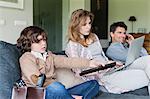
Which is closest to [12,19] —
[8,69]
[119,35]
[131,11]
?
[119,35]

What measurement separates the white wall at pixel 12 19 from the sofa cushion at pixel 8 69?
2339 millimetres

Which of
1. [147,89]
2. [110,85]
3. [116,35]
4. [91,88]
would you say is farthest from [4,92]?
[116,35]

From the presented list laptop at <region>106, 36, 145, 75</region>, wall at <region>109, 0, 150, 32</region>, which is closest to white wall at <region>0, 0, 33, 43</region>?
laptop at <region>106, 36, 145, 75</region>

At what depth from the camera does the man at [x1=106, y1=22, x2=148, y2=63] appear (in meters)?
2.96

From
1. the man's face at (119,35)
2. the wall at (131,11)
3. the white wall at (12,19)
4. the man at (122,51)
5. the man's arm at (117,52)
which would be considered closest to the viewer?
the man at (122,51)

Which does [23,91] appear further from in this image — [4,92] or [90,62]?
[90,62]

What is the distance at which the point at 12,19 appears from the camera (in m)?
4.47

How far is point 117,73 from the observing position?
8.40 ft

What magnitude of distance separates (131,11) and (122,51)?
5074 mm

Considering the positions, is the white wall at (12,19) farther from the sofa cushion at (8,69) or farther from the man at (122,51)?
the sofa cushion at (8,69)

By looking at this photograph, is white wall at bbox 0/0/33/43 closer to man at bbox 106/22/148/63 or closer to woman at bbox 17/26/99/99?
man at bbox 106/22/148/63

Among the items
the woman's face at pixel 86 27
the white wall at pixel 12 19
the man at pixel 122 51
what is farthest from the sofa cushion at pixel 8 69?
the white wall at pixel 12 19

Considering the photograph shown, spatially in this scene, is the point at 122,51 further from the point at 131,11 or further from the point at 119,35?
the point at 131,11

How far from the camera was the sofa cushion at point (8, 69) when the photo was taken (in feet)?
6.17
